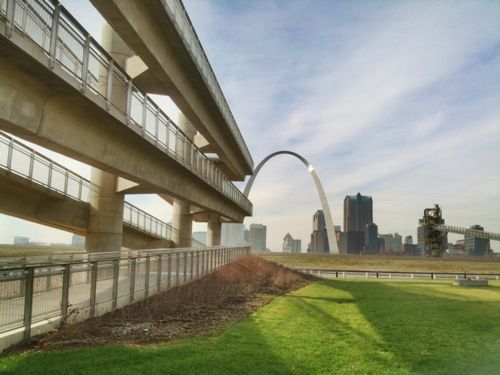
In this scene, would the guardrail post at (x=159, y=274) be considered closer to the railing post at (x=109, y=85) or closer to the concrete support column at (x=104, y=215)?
the concrete support column at (x=104, y=215)

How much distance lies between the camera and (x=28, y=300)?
11.4 meters

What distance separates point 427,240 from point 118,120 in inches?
4443

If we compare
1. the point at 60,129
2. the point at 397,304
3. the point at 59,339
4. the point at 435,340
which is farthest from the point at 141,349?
the point at 397,304

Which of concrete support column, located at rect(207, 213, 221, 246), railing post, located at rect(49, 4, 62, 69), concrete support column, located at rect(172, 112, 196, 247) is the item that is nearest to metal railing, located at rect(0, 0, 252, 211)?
railing post, located at rect(49, 4, 62, 69)

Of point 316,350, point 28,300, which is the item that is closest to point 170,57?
point 28,300

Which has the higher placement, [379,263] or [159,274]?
[379,263]

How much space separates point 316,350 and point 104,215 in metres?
18.4

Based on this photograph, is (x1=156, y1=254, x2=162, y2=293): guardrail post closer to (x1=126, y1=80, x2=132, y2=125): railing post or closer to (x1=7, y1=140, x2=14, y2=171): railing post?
(x1=126, y1=80, x2=132, y2=125): railing post

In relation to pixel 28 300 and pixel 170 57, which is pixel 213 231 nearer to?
pixel 170 57

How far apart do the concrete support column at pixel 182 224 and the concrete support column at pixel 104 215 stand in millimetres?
19335

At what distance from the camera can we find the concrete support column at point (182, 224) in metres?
47.1

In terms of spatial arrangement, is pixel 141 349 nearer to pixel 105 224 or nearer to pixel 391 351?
pixel 391 351

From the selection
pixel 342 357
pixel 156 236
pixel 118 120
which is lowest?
pixel 342 357

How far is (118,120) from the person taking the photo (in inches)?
634
